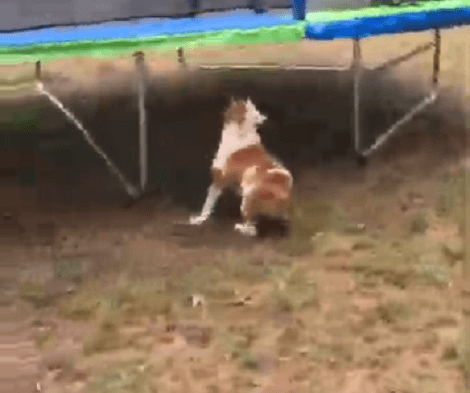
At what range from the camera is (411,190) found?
173 cm

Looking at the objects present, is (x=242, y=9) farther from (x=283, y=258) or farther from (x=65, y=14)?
(x=283, y=258)

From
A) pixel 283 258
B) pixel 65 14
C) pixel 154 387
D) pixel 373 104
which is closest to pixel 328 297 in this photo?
pixel 283 258

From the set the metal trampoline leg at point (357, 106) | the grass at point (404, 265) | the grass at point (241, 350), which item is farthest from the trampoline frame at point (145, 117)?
the grass at point (241, 350)

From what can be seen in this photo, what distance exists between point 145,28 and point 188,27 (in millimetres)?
121

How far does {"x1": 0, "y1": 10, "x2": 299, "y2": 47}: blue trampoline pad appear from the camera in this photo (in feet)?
5.16

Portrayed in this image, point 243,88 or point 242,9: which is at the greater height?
point 242,9

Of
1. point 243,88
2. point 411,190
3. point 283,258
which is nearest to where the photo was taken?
point 283,258

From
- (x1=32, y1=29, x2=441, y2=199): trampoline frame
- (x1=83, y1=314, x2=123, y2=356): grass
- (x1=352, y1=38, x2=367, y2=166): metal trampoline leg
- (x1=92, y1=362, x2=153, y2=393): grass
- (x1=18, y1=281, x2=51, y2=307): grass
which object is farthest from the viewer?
(x1=352, y1=38, x2=367, y2=166): metal trampoline leg

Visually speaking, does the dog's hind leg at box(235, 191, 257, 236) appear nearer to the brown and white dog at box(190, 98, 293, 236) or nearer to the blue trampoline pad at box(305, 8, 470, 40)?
the brown and white dog at box(190, 98, 293, 236)

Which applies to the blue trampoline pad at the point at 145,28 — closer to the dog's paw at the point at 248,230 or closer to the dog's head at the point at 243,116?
the dog's head at the point at 243,116

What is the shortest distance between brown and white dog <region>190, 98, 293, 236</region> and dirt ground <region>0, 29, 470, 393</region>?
0.19ft

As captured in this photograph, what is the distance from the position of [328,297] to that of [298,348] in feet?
0.56

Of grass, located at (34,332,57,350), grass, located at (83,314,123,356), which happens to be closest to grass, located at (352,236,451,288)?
grass, located at (83,314,123,356)

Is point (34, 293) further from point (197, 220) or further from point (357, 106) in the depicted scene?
point (357, 106)
